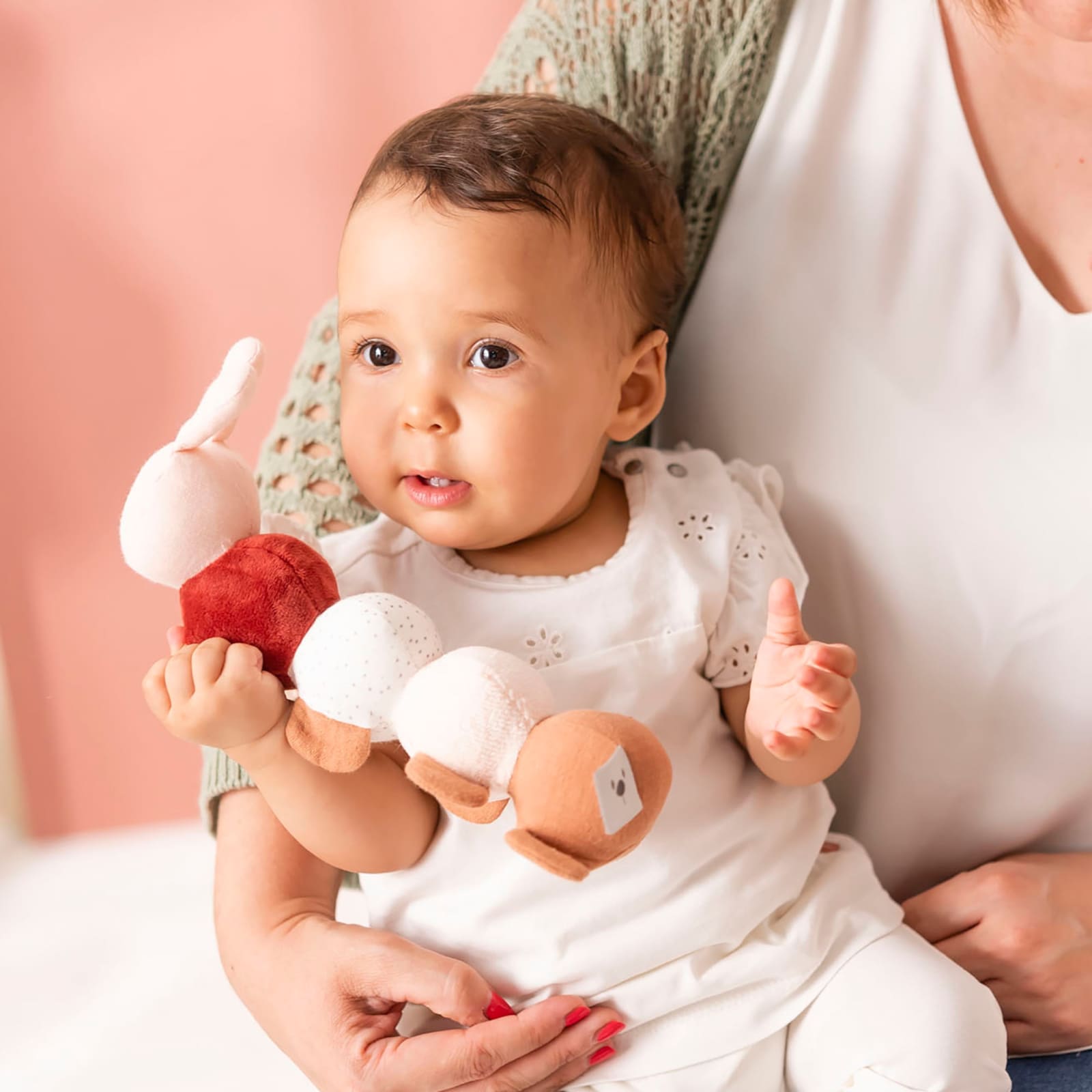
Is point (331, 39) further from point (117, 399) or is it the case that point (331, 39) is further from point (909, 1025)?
point (909, 1025)

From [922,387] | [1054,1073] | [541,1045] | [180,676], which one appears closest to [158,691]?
[180,676]

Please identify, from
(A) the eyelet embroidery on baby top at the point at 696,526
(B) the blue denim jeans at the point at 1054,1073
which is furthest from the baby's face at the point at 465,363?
(B) the blue denim jeans at the point at 1054,1073

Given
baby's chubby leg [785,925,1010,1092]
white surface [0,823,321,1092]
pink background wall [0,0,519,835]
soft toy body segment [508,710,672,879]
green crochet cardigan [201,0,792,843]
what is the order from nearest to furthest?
soft toy body segment [508,710,672,879] → baby's chubby leg [785,925,1010,1092] → green crochet cardigan [201,0,792,843] → white surface [0,823,321,1092] → pink background wall [0,0,519,835]

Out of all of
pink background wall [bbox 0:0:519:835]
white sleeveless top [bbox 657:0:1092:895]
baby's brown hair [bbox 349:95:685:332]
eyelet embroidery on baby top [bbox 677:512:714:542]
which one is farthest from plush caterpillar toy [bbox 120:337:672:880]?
pink background wall [bbox 0:0:519:835]

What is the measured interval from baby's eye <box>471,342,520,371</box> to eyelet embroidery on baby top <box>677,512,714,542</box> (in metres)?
0.23

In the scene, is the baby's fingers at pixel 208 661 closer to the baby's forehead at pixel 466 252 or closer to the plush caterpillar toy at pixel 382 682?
the plush caterpillar toy at pixel 382 682

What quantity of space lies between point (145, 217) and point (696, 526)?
3.92 ft

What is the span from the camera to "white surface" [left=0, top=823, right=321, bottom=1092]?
1200mm

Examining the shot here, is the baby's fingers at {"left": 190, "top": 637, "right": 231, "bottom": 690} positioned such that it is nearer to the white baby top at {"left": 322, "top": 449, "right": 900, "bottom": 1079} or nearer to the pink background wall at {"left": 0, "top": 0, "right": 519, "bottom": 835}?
the white baby top at {"left": 322, "top": 449, "right": 900, "bottom": 1079}

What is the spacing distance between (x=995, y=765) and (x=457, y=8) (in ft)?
4.52

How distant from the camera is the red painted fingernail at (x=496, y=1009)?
849 millimetres

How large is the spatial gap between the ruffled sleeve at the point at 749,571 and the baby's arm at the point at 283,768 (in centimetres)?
27

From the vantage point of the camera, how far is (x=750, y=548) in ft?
3.27

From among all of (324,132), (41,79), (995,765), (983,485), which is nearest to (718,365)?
(983,485)
